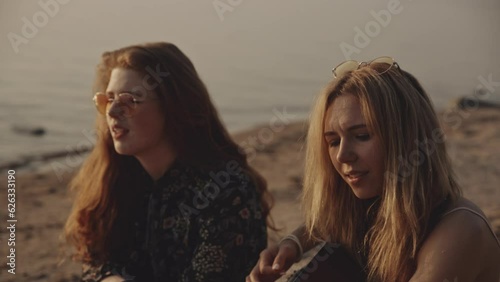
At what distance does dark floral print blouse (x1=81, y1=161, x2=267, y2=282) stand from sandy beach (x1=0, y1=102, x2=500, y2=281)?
2.77ft

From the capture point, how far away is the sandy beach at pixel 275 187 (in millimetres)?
6164

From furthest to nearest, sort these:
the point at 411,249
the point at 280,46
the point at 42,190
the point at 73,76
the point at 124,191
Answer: the point at 280,46 → the point at 73,76 → the point at 42,190 → the point at 124,191 → the point at 411,249

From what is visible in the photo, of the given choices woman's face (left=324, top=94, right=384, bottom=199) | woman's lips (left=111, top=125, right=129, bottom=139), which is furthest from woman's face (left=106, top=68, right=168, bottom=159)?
woman's face (left=324, top=94, right=384, bottom=199)

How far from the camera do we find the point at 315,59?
19281 mm

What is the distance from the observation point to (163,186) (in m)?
4.15

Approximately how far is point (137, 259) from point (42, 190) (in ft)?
17.6

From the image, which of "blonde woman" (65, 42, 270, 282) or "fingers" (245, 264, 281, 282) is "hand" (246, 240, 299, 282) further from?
"blonde woman" (65, 42, 270, 282)

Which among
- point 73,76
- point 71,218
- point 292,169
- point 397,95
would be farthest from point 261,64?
point 397,95

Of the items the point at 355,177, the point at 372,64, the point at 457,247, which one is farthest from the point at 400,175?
the point at 372,64

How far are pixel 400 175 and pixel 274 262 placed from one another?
66 centimetres

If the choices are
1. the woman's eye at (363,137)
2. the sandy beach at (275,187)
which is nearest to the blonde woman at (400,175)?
the woman's eye at (363,137)

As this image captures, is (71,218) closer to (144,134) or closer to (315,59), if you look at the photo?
(144,134)

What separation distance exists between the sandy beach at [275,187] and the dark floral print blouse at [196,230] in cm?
84

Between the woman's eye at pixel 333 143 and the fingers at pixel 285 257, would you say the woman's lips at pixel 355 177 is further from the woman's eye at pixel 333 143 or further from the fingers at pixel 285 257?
the fingers at pixel 285 257
